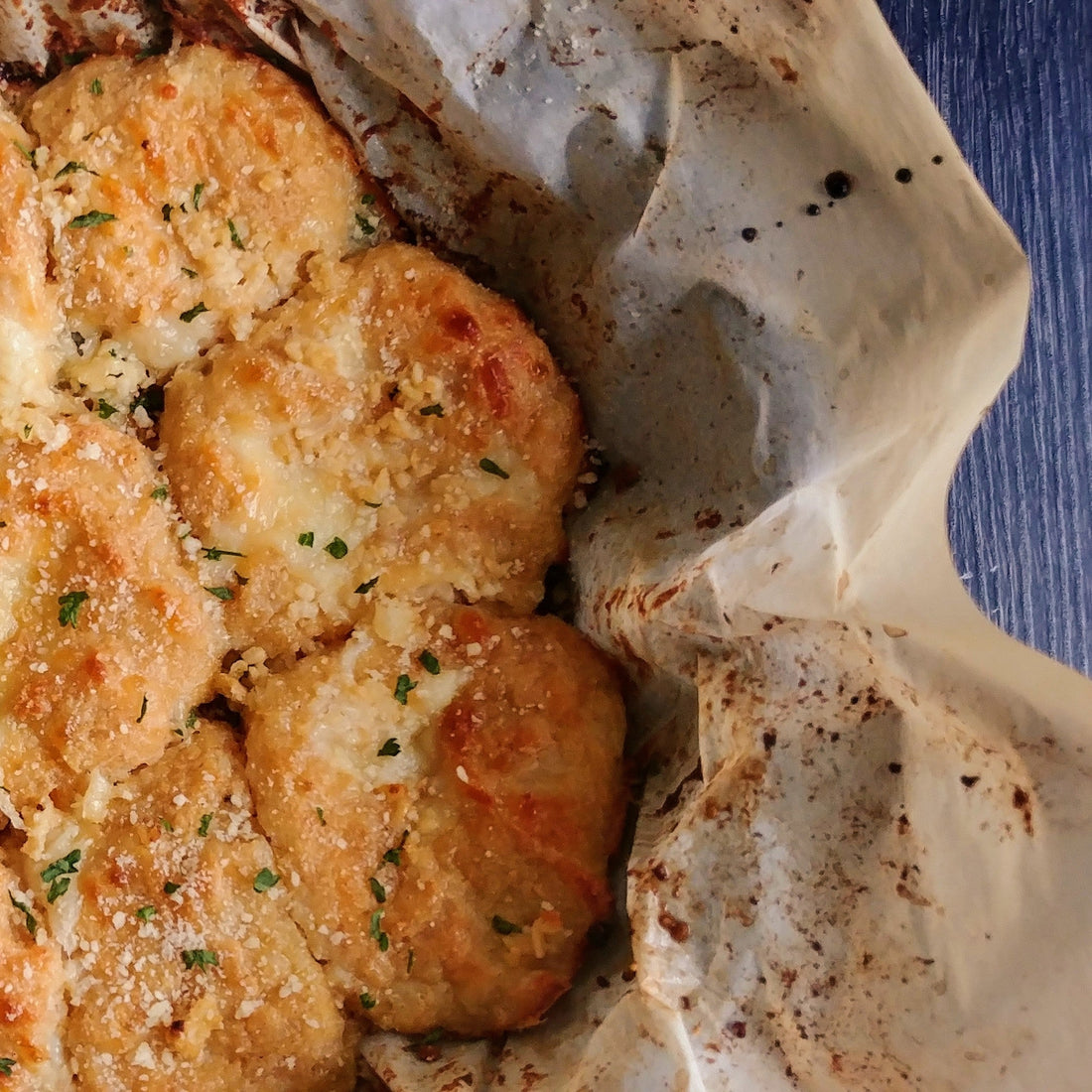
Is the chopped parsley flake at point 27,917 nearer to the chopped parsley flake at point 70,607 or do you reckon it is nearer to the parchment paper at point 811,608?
the chopped parsley flake at point 70,607

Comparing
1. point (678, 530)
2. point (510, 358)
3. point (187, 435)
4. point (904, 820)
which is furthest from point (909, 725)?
point (187, 435)

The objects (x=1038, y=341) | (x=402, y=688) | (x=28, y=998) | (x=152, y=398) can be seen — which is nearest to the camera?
(x=28, y=998)

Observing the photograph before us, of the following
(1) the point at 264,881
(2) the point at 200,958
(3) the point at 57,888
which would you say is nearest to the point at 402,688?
(1) the point at 264,881

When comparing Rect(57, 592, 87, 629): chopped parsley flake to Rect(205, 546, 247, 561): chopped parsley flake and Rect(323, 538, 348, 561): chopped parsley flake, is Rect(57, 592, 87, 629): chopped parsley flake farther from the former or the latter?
Rect(323, 538, 348, 561): chopped parsley flake

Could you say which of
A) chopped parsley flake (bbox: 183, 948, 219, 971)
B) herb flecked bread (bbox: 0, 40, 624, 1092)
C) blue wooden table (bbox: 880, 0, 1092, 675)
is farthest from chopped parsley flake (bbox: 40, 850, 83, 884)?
blue wooden table (bbox: 880, 0, 1092, 675)

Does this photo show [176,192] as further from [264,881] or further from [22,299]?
[264,881]

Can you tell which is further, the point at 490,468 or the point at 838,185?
the point at 490,468

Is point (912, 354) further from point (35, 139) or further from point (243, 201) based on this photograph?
point (35, 139)
